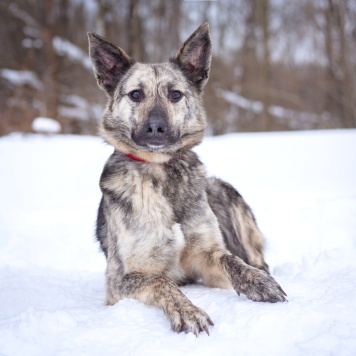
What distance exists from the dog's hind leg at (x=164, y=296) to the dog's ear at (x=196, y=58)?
1796mm

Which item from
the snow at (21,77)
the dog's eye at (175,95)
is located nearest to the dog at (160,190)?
the dog's eye at (175,95)

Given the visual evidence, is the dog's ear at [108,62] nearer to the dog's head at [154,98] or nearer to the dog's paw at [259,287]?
the dog's head at [154,98]

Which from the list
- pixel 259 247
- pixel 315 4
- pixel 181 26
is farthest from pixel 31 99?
pixel 259 247

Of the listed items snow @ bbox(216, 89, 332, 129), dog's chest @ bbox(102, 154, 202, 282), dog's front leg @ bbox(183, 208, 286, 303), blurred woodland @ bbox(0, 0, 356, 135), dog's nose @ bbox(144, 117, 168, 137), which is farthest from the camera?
snow @ bbox(216, 89, 332, 129)

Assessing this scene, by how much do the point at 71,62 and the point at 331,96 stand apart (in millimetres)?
10556

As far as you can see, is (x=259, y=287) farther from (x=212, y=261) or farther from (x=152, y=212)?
(x=152, y=212)

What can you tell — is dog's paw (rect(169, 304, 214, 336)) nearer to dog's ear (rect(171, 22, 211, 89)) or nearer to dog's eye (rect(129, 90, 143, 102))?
dog's eye (rect(129, 90, 143, 102))

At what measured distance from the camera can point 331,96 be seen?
17219 millimetres

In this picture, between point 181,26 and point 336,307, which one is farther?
point 181,26

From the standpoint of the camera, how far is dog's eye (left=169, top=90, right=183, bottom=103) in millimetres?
3277

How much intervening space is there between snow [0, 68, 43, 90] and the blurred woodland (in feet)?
0.11

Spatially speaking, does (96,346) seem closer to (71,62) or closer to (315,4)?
(71,62)

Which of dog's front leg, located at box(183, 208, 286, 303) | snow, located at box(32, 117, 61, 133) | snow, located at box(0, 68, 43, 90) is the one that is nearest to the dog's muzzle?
dog's front leg, located at box(183, 208, 286, 303)

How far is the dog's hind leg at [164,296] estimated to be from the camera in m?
2.12
